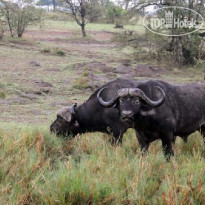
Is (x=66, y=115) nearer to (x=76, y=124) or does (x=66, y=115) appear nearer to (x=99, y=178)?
(x=76, y=124)

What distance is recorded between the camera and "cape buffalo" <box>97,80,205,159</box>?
609cm

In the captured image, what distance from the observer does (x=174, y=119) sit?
264 inches

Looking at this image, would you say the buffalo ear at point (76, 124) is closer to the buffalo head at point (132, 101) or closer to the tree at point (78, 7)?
the buffalo head at point (132, 101)

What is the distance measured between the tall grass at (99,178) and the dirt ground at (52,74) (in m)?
4.20

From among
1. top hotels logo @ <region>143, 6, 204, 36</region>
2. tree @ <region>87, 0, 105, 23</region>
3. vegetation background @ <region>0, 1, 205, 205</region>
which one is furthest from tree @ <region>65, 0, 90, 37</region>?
Result: vegetation background @ <region>0, 1, 205, 205</region>

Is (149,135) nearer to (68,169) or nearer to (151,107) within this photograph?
(151,107)

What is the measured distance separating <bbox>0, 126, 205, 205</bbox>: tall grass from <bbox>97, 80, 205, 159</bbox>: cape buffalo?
338 mm

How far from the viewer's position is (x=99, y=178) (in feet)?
17.1

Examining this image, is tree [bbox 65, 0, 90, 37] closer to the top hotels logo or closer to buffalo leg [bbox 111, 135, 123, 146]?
the top hotels logo

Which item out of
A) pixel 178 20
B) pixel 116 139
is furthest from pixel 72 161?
pixel 178 20

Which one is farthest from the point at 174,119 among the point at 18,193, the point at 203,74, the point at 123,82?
the point at 203,74

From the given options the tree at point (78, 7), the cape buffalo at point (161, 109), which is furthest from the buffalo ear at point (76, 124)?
the tree at point (78, 7)

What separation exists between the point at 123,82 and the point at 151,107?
1706mm

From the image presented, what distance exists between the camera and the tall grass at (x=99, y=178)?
195 inches
